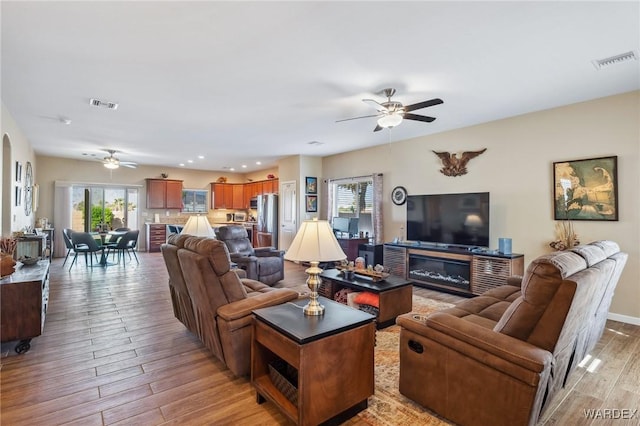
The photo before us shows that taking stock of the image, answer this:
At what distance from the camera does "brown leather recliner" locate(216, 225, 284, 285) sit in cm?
502

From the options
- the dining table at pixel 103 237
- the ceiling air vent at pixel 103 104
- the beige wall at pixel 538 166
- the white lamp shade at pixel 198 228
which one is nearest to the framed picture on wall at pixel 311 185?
the beige wall at pixel 538 166

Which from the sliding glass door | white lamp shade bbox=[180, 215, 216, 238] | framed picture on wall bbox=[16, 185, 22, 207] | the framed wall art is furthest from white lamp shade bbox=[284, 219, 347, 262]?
the sliding glass door

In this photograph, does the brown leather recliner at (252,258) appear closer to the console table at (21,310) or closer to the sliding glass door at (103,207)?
the console table at (21,310)

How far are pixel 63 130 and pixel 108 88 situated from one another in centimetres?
281

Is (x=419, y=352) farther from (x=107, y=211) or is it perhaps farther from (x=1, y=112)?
(x=107, y=211)

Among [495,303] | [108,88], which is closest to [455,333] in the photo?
[495,303]

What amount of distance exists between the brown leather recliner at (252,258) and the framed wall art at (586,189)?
4.21 metres

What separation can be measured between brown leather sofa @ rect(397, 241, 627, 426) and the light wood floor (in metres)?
0.53

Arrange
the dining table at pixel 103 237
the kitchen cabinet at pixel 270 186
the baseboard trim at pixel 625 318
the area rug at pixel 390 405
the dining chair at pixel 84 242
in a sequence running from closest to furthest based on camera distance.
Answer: the area rug at pixel 390 405, the baseboard trim at pixel 625 318, the dining chair at pixel 84 242, the dining table at pixel 103 237, the kitchen cabinet at pixel 270 186

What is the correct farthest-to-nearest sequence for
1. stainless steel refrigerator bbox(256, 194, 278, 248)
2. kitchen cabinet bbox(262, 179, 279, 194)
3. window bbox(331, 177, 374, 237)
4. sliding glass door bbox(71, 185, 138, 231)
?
kitchen cabinet bbox(262, 179, 279, 194), sliding glass door bbox(71, 185, 138, 231), stainless steel refrigerator bbox(256, 194, 278, 248), window bbox(331, 177, 374, 237)

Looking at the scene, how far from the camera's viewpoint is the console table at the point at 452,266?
174 inches

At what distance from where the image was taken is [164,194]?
32.3 ft

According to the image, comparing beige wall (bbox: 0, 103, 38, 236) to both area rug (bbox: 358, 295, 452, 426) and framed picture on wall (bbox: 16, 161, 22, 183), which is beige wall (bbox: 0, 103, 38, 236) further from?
area rug (bbox: 358, 295, 452, 426)

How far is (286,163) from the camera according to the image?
26.9ft
